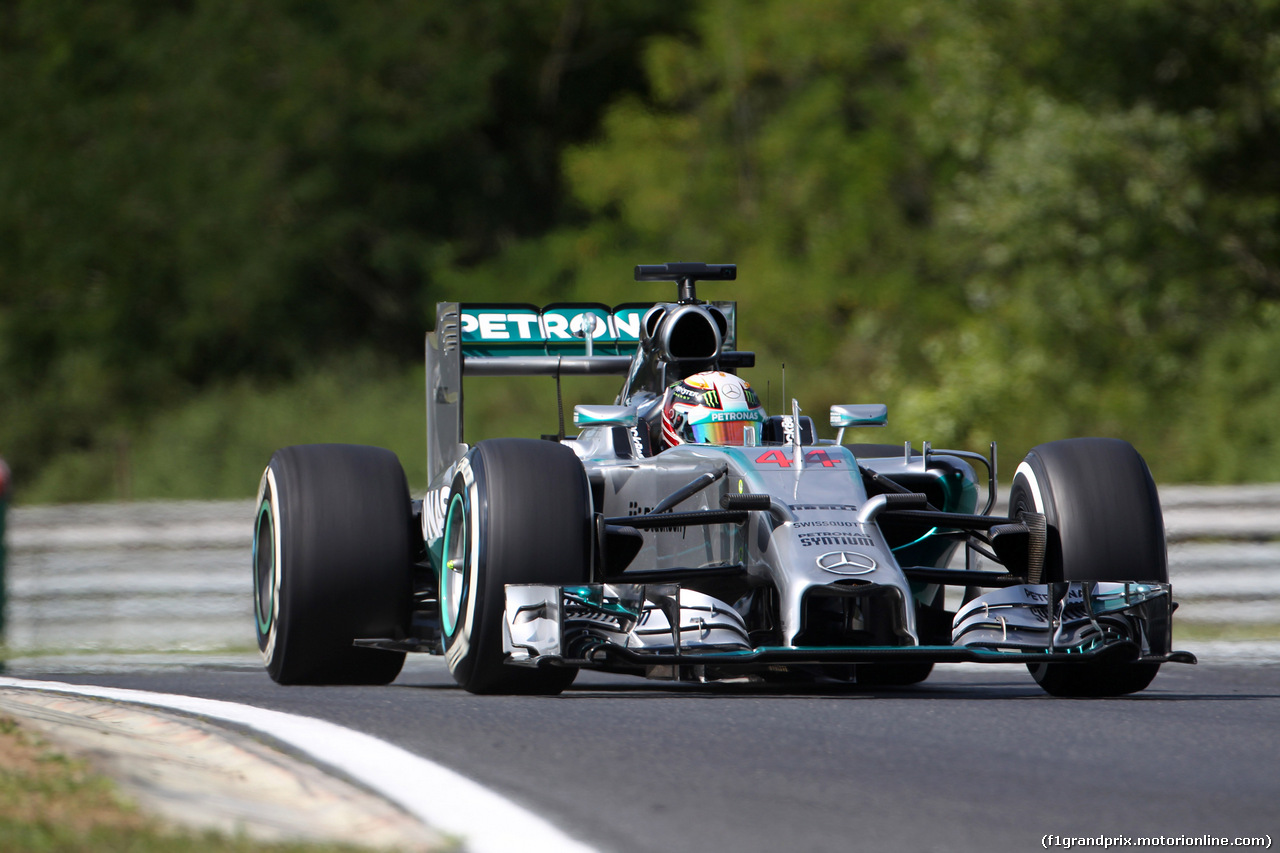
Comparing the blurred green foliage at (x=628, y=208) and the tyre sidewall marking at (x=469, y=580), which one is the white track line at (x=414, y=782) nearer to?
the tyre sidewall marking at (x=469, y=580)

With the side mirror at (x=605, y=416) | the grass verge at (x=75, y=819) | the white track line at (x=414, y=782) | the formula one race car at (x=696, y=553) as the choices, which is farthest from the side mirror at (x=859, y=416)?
the grass verge at (x=75, y=819)

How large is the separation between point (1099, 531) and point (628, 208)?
65.3 ft

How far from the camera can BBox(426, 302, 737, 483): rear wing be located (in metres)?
9.84

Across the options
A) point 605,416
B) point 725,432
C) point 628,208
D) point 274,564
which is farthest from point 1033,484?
point 628,208

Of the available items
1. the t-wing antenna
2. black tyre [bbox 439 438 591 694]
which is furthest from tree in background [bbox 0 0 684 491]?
black tyre [bbox 439 438 591 694]

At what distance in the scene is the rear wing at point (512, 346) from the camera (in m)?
9.84

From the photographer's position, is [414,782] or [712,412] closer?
[414,782]

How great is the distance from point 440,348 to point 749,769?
201 inches

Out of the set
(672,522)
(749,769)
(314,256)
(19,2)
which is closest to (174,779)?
(749,769)

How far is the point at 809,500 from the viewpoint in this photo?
7.61m

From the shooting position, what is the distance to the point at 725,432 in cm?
869

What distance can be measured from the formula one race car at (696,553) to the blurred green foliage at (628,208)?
9.31 meters

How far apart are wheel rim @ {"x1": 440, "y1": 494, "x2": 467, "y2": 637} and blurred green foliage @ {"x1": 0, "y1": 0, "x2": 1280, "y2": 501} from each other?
10.7 metres

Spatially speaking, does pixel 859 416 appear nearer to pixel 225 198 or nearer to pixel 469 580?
pixel 469 580
